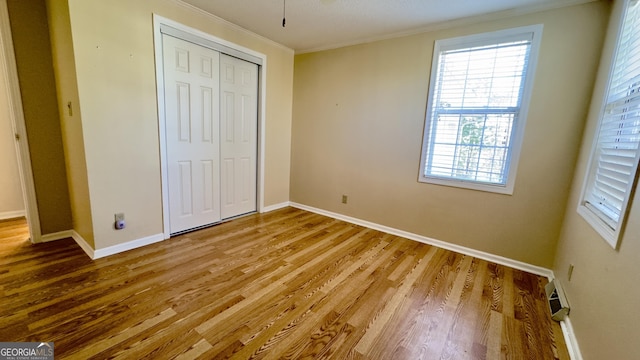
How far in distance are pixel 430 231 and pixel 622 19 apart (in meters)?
2.25

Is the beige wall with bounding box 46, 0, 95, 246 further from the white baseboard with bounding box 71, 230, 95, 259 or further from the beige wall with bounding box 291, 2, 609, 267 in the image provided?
the beige wall with bounding box 291, 2, 609, 267

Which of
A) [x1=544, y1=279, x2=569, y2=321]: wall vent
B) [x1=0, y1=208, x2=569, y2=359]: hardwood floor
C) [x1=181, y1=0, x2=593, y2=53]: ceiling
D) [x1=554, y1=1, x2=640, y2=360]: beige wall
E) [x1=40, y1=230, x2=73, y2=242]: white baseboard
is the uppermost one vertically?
[x1=181, y1=0, x2=593, y2=53]: ceiling

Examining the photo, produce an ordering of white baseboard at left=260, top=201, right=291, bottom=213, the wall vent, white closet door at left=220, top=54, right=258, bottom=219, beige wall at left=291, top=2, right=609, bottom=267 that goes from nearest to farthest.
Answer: the wall vent
beige wall at left=291, top=2, right=609, bottom=267
white closet door at left=220, top=54, right=258, bottom=219
white baseboard at left=260, top=201, right=291, bottom=213

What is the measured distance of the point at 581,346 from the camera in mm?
1435

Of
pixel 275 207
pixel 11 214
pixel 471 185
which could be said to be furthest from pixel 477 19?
pixel 11 214

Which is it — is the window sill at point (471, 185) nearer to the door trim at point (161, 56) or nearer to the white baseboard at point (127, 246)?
the door trim at point (161, 56)

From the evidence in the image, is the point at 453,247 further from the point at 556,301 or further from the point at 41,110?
the point at 41,110

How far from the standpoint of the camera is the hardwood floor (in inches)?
56.7

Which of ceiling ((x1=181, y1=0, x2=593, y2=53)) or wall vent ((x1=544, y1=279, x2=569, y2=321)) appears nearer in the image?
wall vent ((x1=544, y1=279, x2=569, y2=321))

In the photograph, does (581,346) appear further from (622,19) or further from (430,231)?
(622,19)

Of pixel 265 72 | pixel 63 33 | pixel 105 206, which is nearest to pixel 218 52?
pixel 265 72

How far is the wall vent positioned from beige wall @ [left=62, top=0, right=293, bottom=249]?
3.52 metres

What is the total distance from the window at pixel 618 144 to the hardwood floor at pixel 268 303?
2.69ft

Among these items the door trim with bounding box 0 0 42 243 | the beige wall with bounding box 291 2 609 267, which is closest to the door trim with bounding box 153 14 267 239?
the beige wall with bounding box 291 2 609 267
